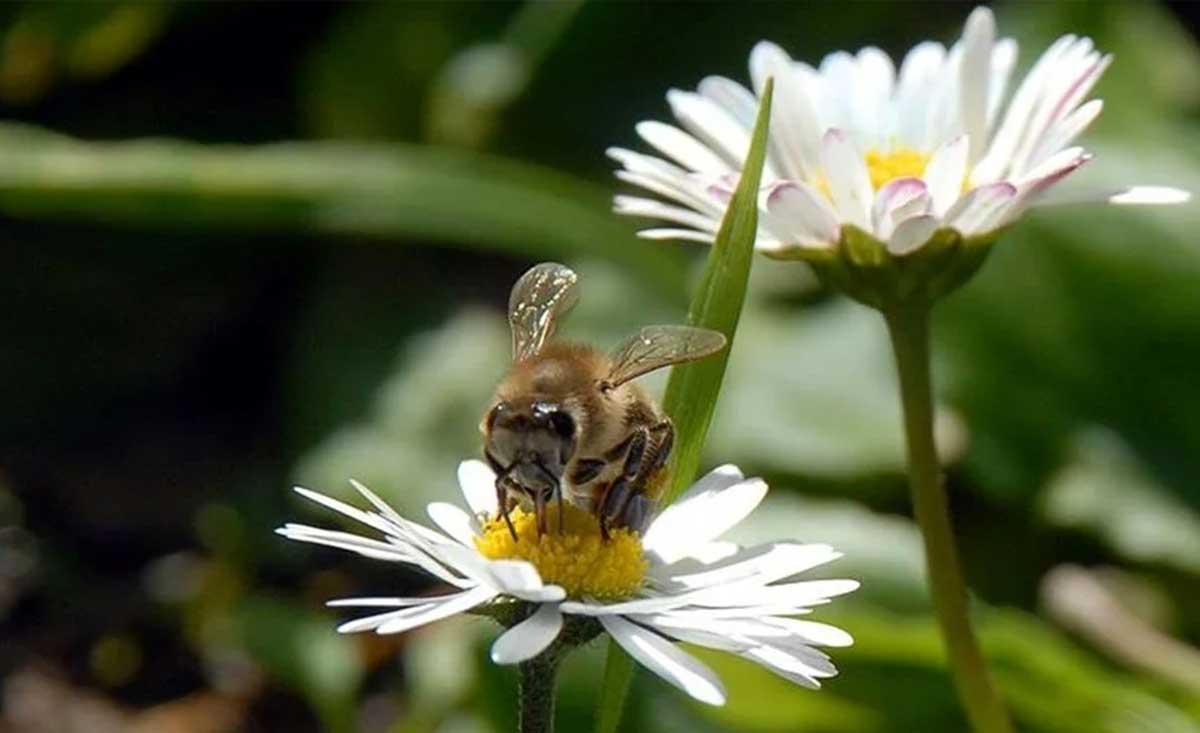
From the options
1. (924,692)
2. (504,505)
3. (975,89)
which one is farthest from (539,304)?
(924,692)

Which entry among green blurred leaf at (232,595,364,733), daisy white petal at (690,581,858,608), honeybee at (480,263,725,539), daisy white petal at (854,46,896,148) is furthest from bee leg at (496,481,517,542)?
green blurred leaf at (232,595,364,733)

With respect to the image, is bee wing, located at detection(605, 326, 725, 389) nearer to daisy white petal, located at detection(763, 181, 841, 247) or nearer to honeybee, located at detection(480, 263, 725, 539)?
honeybee, located at detection(480, 263, 725, 539)

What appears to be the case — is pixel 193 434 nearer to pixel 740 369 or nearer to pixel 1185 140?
pixel 740 369

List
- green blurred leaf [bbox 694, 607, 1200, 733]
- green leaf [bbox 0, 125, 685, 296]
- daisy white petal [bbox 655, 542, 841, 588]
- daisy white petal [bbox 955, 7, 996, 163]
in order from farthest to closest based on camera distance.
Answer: green leaf [bbox 0, 125, 685, 296] → green blurred leaf [bbox 694, 607, 1200, 733] → daisy white petal [bbox 955, 7, 996, 163] → daisy white petal [bbox 655, 542, 841, 588]

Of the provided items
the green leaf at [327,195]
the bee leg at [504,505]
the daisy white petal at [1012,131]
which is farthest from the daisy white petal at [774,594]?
the green leaf at [327,195]

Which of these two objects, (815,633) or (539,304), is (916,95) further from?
(815,633)

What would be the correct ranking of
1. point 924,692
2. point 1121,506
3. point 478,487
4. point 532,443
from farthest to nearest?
1. point 1121,506
2. point 924,692
3. point 478,487
4. point 532,443

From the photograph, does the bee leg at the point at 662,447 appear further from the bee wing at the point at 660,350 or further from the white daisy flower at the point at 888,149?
the white daisy flower at the point at 888,149
